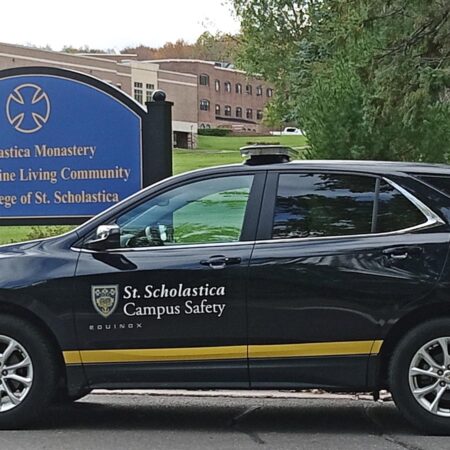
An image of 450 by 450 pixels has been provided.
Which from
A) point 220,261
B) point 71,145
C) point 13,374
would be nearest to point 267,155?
point 220,261

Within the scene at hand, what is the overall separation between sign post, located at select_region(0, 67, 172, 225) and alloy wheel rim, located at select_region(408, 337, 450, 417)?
4.39 m

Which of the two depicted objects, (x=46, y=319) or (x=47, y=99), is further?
(x=47, y=99)

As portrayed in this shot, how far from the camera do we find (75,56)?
61.4 metres

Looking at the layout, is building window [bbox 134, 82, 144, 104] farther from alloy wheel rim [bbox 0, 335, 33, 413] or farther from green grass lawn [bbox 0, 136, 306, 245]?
alloy wheel rim [bbox 0, 335, 33, 413]

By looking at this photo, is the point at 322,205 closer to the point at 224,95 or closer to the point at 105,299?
the point at 105,299

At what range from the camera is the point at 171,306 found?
5.74 metres

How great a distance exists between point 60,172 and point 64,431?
412 centimetres

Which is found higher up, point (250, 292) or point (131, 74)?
point (131, 74)

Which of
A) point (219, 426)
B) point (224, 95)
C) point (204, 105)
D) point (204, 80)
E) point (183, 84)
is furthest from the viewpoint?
point (224, 95)

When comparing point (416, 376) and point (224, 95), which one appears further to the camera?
point (224, 95)

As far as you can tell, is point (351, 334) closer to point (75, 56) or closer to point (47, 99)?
point (47, 99)

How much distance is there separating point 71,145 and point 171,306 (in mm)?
4223

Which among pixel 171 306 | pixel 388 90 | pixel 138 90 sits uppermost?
pixel 138 90

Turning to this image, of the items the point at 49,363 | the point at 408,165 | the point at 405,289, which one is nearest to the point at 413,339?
the point at 405,289
